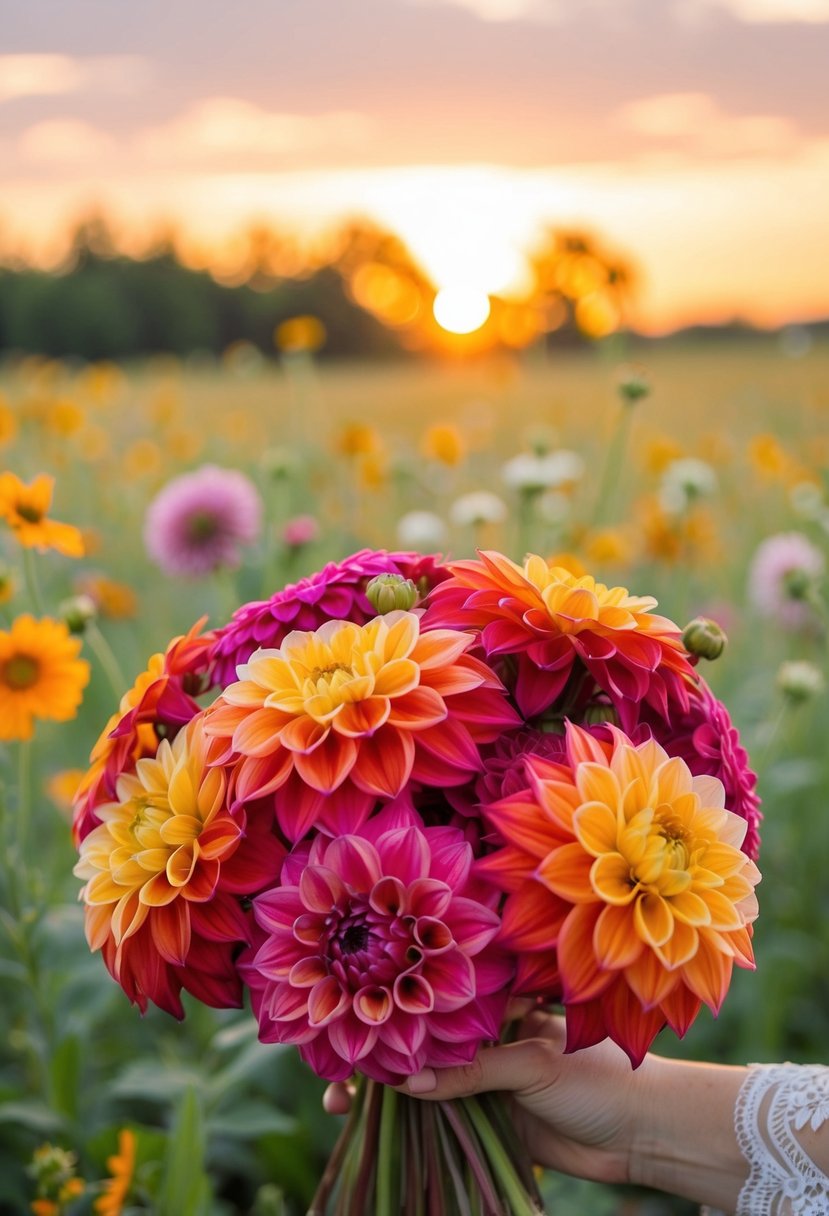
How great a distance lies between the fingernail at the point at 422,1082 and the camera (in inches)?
19.6

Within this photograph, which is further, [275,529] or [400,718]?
[275,529]

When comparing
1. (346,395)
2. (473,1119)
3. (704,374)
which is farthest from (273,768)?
(704,374)

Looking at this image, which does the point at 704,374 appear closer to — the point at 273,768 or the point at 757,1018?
the point at 757,1018

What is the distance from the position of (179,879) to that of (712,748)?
0.25 meters

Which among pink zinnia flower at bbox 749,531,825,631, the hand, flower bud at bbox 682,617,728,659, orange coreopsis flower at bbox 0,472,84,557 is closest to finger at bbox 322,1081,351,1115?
the hand

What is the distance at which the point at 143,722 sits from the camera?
56 cm

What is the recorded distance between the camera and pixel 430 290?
117 inches

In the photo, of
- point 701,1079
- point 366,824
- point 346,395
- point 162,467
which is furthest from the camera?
point 346,395

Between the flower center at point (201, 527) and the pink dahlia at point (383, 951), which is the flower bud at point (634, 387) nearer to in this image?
the flower center at point (201, 527)

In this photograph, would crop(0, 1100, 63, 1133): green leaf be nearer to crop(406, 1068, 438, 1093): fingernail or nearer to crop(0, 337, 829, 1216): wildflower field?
crop(0, 337, 829, 1216): wildflower field

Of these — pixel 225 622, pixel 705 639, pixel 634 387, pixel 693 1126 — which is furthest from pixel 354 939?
pixel 634 387

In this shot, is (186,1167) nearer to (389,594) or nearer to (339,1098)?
(339,1098)

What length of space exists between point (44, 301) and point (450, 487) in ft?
42.3

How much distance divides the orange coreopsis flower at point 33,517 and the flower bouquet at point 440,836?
35cm
